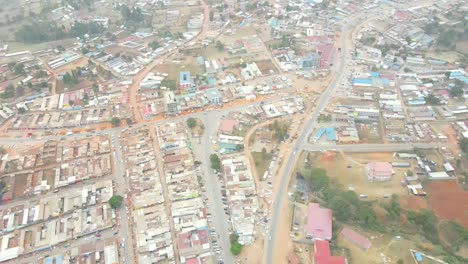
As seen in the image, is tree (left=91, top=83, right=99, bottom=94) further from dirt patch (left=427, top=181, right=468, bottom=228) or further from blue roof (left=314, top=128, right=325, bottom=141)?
dirt patch (left=427, top=181, right=468, bottom=228)

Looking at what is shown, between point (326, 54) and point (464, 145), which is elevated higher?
point (326, 54)

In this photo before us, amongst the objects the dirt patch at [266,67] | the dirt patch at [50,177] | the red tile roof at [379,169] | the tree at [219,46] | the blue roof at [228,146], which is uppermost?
the tree at [219,46]

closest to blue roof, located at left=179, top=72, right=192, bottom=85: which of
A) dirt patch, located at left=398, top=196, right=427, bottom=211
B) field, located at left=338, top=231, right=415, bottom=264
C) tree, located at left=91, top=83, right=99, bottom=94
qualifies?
tree, located at left=91, top=83, right=99, bottom=94

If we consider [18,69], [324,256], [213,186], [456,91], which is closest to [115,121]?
[213,186]

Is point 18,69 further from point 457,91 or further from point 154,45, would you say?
point 457,91

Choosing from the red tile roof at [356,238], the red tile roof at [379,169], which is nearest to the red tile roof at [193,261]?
the red tile roof at [356,238]

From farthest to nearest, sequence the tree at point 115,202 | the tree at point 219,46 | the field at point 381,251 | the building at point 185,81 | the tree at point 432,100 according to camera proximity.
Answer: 1. the tree at point 219,46
2. the building at point 185,81
3. the tree at point 432,100
4. the tree at point 115,202
5. the field at point 381,251

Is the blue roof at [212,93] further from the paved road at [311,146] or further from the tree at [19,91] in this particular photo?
the tree at [19,91]

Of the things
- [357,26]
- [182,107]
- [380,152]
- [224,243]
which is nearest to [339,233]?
[224,243]
